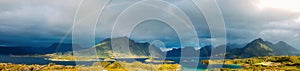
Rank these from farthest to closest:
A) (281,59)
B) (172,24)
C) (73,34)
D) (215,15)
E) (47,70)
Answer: (281,59) → (47,70) → (172,24) → (215,15) → (73,34)

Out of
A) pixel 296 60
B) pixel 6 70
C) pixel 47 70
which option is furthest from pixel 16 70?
pixel 296 60

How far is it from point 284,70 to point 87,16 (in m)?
121

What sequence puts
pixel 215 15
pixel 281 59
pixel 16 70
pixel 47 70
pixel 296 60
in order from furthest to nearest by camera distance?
pixel 281 59
pixel 296 60
pixel 16 70
pixel 47 70
pixel 215 15

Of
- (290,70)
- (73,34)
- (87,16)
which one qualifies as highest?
(87,16)

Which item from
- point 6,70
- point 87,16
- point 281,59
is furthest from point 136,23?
point 281,59

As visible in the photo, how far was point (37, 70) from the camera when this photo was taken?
Answer: 115062 mm

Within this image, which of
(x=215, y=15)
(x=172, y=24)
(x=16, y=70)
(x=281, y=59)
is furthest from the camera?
(x=281, y=59)

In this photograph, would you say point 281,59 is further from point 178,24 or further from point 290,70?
point 178,24

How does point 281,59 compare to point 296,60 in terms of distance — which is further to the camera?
point 281,59

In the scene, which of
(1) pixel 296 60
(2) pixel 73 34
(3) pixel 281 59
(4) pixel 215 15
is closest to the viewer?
(2) pixel 73 34

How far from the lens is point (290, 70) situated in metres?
125

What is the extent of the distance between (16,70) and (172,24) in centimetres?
10856

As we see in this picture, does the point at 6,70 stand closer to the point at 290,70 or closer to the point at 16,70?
the point at 16,70

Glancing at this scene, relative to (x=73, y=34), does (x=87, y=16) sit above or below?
above
